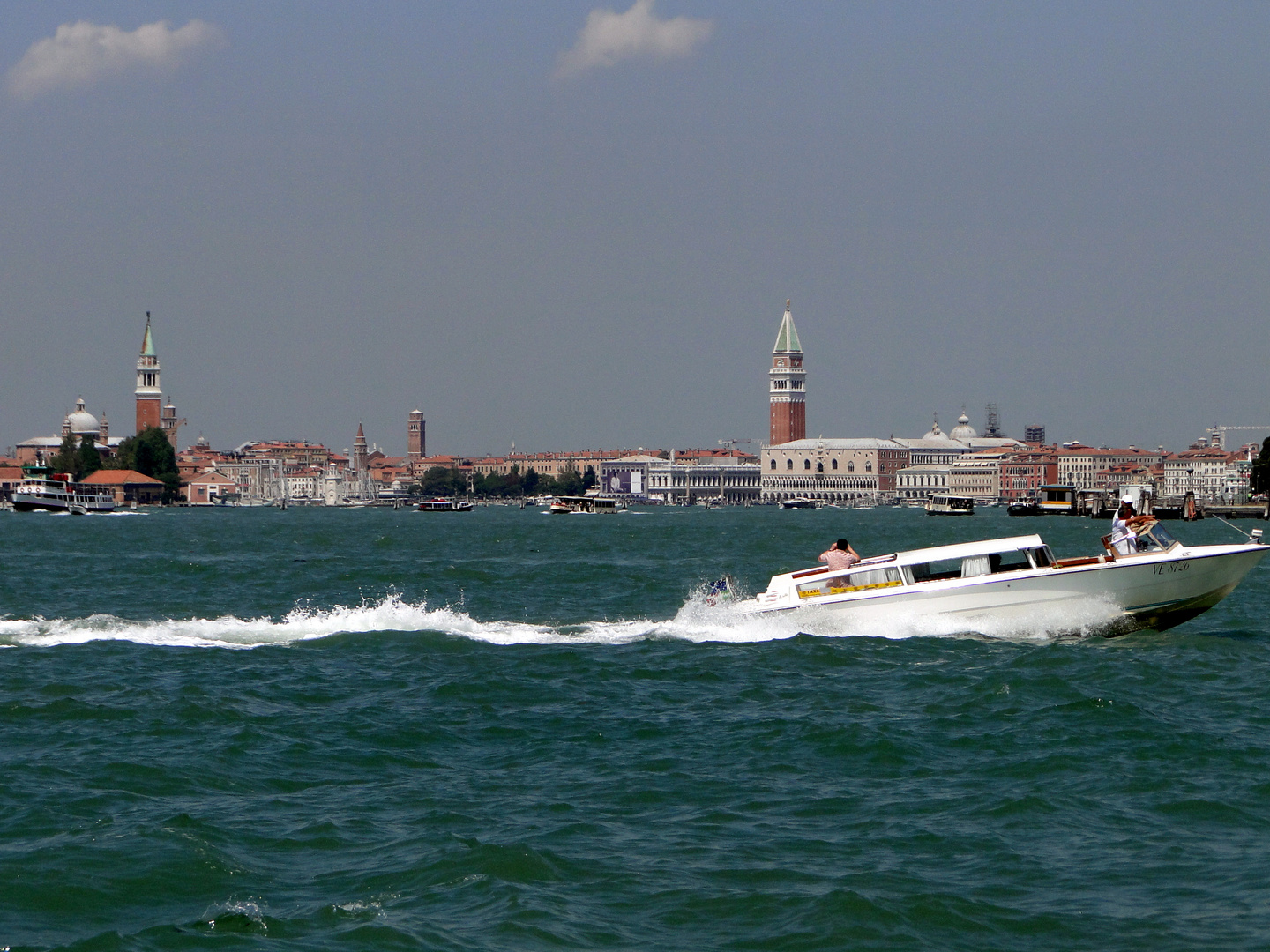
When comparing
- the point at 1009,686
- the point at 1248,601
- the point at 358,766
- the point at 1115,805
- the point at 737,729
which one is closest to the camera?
the point at 1115,805

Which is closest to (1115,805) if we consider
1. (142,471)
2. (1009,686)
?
(1009,686)

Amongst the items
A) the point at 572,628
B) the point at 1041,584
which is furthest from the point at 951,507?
the point at 1041,584

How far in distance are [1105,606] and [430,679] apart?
25.5 ft

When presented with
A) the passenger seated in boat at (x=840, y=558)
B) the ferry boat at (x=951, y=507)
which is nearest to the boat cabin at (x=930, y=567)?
the passenger seated in boat at (x=840, y=558)

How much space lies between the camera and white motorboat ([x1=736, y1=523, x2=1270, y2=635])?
1841 cm

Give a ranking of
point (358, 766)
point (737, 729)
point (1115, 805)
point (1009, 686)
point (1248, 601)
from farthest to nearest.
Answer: point (1248, 601) → point (1009, 686) → point (737, 729) → point (358, 766) → point (1115, 805)

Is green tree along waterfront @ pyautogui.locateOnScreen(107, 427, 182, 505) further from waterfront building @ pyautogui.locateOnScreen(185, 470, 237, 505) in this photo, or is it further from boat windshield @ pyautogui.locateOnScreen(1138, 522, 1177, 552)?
boat windshield @ pyautogui.locateOnScreen(1138, 522, 1177, 552)

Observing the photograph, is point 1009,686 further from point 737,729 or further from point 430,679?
point 430,679

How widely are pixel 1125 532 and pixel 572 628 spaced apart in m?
7.03

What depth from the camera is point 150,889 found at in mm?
9164

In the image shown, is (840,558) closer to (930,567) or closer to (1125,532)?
(930,567)

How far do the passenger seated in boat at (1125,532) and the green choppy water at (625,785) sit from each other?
1.13 metres

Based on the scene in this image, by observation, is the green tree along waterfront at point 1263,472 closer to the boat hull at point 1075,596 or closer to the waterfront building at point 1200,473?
the waterfront building at point 1200,473

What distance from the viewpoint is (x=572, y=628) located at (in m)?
21.1
